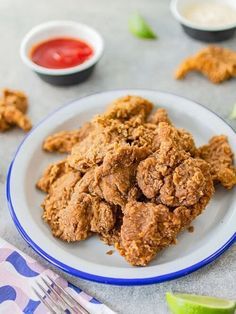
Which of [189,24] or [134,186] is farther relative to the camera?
[189,24]

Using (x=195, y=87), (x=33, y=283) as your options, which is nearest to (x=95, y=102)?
(x=195, y=87)

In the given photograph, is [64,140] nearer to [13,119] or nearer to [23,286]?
[13,119]

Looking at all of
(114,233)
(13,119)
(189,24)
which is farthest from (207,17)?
(114,233)

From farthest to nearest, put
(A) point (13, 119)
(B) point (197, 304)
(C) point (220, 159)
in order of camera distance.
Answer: (A) point (13, 119)
(C) point (220, 159)
(B) point (197, 304)

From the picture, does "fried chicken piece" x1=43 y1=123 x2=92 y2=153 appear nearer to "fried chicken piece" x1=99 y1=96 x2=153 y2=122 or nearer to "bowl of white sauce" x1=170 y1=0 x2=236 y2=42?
"fried chicken piece" x1=99 y1=96 x2=153 y2=122

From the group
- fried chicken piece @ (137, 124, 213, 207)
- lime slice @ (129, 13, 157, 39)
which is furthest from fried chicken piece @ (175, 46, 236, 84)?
fried chicken piece @ (137, 124, 213, 207)

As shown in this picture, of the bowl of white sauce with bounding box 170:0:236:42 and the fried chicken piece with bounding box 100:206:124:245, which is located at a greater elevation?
the bowl of white sauce with bounding box 170:0:236:42

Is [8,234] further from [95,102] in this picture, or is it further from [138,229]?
→ [95,102]

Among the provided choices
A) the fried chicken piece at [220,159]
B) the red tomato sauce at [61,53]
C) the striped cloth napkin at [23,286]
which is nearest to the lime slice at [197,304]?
the striped cloth napkin at [23,286]
